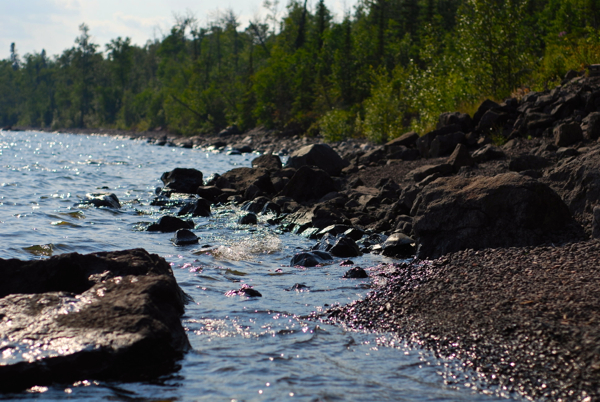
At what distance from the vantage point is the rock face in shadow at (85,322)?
439 cm

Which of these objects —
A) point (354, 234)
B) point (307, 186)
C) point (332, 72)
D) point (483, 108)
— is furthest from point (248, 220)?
point (332, 72)

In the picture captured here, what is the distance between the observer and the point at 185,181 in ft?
67.0

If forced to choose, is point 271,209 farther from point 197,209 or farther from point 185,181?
point 185,181

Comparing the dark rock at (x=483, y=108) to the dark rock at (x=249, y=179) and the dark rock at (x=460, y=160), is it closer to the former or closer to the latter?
the dark rock at (x=460, y=160)

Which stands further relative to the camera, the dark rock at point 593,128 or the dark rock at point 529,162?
the dark rock at point 593,128

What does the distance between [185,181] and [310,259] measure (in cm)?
1217

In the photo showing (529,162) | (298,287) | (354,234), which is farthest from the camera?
(529,162)

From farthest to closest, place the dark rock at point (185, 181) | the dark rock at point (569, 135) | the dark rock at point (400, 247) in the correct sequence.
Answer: the dark rock at point (185, 181) → the dark rock at point (569, 135) → the dark rock at point (400, 247)

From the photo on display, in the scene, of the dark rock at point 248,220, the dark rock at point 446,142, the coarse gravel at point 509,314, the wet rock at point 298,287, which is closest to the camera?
the coarse gravel at point 509,314

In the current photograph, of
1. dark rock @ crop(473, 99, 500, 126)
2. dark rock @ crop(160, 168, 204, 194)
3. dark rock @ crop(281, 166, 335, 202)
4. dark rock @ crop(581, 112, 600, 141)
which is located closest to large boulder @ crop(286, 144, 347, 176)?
dark rock @ crop(160, 168, 204, 194)

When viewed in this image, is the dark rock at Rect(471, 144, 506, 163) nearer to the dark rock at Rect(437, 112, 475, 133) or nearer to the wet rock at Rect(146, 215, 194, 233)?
the dark rock at Rect(437, 112, 475, 133)

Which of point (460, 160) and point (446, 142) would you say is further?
point (446, 142)

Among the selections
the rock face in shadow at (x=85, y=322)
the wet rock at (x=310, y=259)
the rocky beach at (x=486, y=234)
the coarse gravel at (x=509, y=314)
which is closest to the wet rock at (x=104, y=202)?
the rocky beach at (x=486, y=234)

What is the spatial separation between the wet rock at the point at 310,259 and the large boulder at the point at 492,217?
5.66 ft
